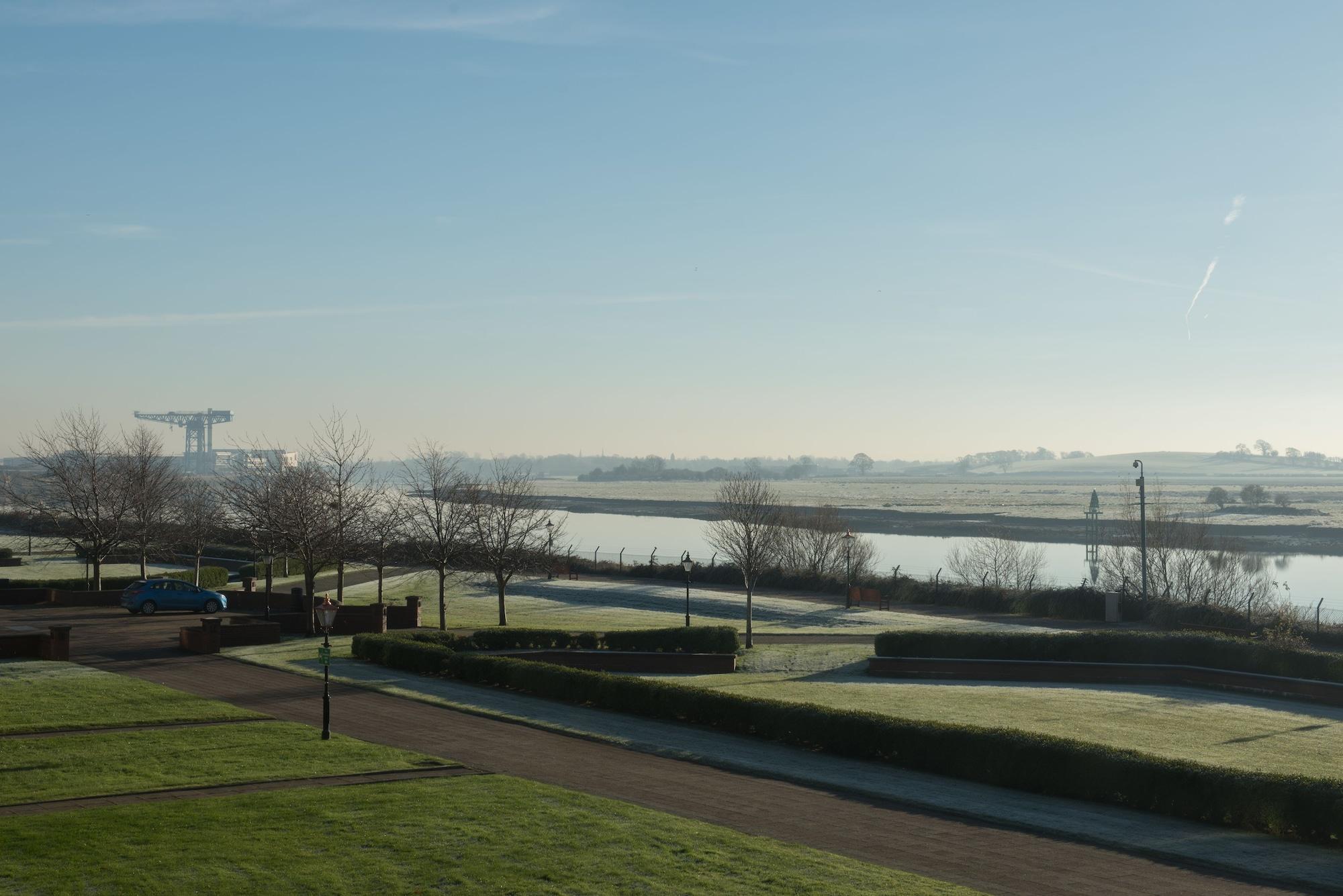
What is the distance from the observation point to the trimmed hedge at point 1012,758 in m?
15.8

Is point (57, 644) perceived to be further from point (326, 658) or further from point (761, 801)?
point (761, 801)

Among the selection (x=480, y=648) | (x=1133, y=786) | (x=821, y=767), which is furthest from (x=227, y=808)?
(x=480, y=648)

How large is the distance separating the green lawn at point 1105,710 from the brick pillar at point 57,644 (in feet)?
54.1

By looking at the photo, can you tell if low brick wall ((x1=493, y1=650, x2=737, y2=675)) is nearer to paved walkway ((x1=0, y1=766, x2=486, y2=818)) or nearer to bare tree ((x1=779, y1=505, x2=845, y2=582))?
paved walkway ((x1=0, y1=766, x2=486, y2=818))

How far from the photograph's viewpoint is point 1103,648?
34469 millimetres

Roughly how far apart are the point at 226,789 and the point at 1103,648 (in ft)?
88.9

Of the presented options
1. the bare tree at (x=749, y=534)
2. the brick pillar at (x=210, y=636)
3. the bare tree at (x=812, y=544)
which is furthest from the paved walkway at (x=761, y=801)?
the bare tree at (x=812, y=544)

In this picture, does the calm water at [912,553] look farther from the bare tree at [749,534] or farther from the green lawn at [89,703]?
the green lawn at [89,703]

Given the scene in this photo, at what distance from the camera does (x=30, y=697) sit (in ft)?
76.5

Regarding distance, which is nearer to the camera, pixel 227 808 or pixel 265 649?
pixel 227 808

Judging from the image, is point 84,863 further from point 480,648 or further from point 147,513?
point 147,513

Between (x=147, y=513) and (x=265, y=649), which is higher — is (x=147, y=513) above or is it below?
above

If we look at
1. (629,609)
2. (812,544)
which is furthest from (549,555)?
(812,544)

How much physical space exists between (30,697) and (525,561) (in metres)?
24.1
